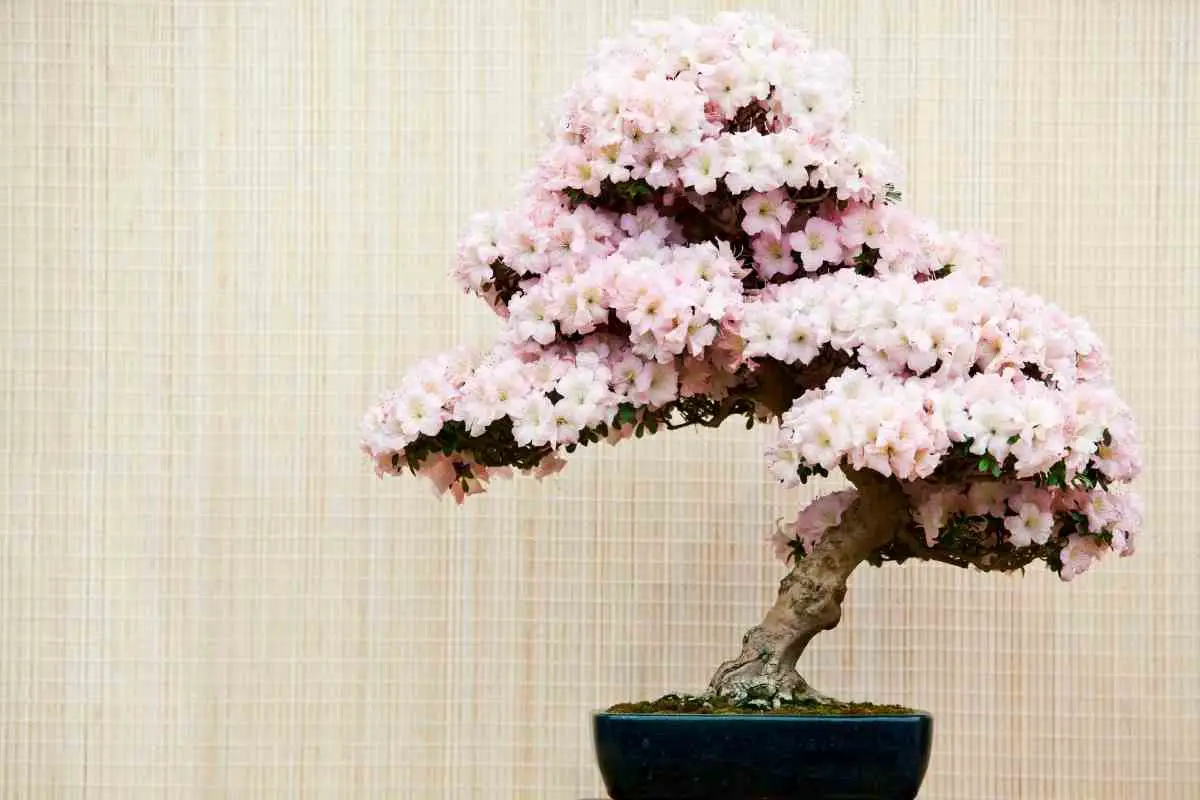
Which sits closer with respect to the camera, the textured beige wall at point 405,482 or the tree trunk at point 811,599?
the tree trunk at point 811,599

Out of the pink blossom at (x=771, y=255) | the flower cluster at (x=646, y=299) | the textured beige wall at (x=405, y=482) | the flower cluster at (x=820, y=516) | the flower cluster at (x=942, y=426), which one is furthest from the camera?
the textured beige wall at (x=405, y=482)

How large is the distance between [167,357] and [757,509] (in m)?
0.88

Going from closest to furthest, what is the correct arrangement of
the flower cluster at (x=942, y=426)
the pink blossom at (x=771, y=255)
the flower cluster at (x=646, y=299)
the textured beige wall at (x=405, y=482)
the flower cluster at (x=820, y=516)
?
the flower cluster at (x=942, y=426) → the flower cluster at (x=646, y=299) → the pink blossom at (x=771, y=255) → the flower cluster at (x=820, y=516) → the textured beige wall at (x=405, y=482)

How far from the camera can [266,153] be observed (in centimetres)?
261

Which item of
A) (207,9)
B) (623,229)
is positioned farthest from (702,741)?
(207,9)

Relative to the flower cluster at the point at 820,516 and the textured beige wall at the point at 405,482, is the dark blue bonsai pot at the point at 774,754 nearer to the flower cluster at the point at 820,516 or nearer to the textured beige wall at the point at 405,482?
the flower cluster at the point at 820,516

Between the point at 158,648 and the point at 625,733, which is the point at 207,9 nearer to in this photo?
the point at 158,648

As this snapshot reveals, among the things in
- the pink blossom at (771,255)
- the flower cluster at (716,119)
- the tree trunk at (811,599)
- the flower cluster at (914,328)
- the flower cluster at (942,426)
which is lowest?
the tree trunk at (811,599)

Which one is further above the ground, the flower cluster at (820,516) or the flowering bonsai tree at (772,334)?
the flowering bonsai tree at (772,334)

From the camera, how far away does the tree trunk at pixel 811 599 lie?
189 centimetres

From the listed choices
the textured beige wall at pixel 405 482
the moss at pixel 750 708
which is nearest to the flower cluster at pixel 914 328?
the moss at pixel 750 708

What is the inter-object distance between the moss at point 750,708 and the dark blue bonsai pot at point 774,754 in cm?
2

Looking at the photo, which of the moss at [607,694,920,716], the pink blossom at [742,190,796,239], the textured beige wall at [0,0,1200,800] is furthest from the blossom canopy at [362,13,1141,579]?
the textured beige wall at [0,0,1200,800]

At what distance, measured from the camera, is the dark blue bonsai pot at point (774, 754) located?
1769 mm
